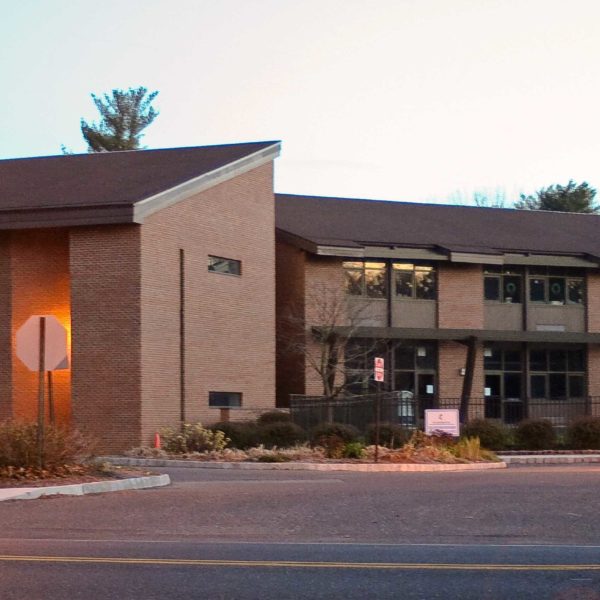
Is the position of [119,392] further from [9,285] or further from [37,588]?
[37,588]

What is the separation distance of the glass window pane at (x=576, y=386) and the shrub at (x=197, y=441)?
22083mm

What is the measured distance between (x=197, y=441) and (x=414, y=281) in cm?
1742

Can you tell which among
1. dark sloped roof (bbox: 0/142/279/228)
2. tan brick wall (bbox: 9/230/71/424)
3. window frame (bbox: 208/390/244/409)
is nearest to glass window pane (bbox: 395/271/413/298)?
dark sloped roof (bbox: 0/142/279/228)

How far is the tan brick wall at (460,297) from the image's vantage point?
159 ft

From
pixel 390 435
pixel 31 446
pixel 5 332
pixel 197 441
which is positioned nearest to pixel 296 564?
pixel 31 446

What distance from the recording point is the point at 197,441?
3275cm

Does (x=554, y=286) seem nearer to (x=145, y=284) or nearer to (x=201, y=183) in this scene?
(x=201, y=183)

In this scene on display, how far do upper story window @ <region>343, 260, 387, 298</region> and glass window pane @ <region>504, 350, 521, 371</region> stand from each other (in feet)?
21.5

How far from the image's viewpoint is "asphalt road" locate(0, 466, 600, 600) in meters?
9.74

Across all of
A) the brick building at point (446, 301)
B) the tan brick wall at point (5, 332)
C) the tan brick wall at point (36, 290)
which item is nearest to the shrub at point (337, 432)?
the tan brick wall at point (36, 290)

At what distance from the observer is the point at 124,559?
11.4 metres

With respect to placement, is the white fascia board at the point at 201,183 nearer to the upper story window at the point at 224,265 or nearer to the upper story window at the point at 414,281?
the upper story window at the point at 224,265

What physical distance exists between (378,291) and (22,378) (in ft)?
52.8

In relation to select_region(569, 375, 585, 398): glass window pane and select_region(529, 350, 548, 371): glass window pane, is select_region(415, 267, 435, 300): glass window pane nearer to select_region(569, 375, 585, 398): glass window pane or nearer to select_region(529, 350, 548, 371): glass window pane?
select_region(529, 350, 548, 371): glass window pane
